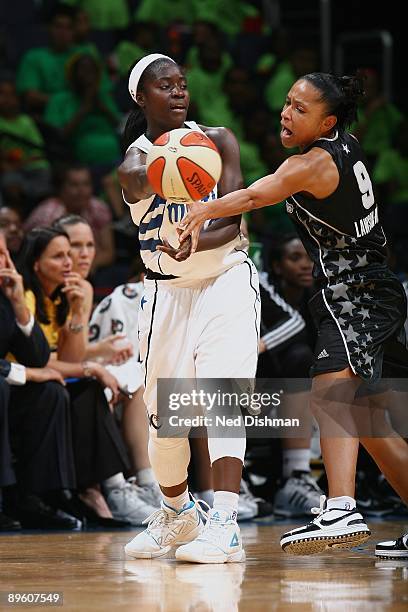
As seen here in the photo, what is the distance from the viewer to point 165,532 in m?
4.69

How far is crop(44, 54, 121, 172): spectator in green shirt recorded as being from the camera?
10.4m

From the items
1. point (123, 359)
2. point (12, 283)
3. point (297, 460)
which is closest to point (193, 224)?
point (12, 283)

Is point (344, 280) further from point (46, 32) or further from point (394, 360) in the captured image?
point (46, 32)

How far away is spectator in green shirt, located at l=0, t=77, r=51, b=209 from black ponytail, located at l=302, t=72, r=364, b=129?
5.24 meters

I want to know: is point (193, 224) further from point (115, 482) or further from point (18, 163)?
point (18, 163)

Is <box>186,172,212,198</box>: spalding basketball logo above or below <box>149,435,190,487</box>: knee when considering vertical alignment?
above

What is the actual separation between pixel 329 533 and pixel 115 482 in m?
2.51

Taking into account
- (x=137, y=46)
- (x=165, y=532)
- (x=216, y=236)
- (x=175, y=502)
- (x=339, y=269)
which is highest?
(x=137, y=46)

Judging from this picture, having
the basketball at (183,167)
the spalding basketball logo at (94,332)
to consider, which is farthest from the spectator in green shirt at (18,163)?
the basketball at (183,167)

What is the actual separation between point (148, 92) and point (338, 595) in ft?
6.95

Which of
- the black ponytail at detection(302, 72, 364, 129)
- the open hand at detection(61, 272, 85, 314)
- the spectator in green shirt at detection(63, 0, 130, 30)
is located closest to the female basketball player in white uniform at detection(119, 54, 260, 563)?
the black ponytail at detection(302, 72, 364, 129)

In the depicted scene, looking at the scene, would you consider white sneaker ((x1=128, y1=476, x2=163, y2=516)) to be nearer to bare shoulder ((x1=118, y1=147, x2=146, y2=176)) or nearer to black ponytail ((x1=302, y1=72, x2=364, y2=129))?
bare shoulder ((x1=118, y1=147, x2=146, y2=176))

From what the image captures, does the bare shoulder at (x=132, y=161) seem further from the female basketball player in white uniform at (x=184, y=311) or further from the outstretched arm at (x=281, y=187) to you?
the outstretched arm at (x=281, y=187)

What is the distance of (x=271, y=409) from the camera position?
7156mm
